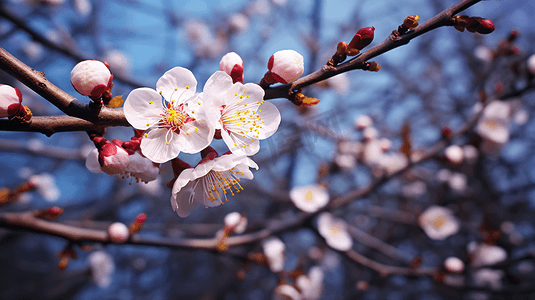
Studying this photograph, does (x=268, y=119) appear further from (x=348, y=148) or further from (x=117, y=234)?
(x=348, y=148)

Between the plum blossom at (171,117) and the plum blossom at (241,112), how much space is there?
6 centimetres

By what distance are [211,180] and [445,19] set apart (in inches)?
35.6

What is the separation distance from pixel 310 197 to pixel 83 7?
11.9ft

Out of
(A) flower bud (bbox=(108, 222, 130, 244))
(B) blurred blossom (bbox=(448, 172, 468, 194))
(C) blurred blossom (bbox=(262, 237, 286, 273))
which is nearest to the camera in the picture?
(A) flower bud (bbox=(108, 222, 130, 244))

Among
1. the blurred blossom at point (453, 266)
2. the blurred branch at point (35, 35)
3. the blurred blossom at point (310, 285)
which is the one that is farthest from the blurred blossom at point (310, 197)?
the blurred branch at point (35, 35)

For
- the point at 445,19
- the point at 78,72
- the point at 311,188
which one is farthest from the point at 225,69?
the point at 311,188

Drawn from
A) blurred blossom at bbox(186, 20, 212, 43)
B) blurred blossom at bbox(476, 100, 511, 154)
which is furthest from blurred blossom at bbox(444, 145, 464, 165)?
blurred blossom at bbox(186, 20, 212, 43)

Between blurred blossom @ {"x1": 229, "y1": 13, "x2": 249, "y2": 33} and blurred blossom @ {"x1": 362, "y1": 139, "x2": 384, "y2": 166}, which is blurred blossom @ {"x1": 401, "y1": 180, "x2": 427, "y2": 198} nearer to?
blurred blossom @ {"x1": 362, "y1": 139, "x2": 384, "y2": 166}

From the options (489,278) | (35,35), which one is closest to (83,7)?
(35,35)

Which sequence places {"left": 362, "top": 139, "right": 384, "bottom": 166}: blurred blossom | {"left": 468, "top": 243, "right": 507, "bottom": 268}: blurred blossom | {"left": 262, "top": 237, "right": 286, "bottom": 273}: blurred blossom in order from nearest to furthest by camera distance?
{"left": 262, "top": 237, "right": 286, "bottom": 273}: blurred blossom, {"left": 468, "top": 243, "right": 507, "bottom": 268}: blurred blossom, {"left": 362, "top": 139, "right": 384, "bottom": 166}: blurred blossom

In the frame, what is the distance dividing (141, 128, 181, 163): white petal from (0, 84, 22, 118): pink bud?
292 millimetres

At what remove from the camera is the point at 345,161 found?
2590mm

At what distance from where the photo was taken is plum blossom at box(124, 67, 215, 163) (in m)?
0.72

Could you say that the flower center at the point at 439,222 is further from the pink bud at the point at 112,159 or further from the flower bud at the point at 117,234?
the pink bud at the point at 112,159
